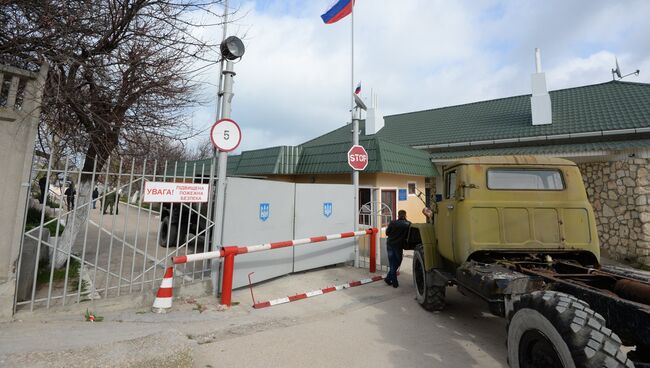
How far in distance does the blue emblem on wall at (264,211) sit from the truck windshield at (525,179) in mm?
4022

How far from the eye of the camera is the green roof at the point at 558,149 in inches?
389

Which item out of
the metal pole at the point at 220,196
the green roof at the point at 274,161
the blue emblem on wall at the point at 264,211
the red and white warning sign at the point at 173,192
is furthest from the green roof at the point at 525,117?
the red and white warning sign at the point at 173,192

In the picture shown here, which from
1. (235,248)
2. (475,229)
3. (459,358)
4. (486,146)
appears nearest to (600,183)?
(486,146)

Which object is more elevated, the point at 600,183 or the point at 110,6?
the point at 110,6

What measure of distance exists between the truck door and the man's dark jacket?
5.35 feet

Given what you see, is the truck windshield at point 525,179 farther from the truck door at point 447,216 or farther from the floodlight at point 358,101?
the floodlight at point 358,101

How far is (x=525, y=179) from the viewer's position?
14.6 ft

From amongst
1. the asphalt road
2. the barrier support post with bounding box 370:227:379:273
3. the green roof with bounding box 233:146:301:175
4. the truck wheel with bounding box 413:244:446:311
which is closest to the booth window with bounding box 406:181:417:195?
the green roof with bounding box 233:146:301:175

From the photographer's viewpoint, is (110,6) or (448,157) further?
(448,157)

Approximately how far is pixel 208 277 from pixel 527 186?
17.4 ft

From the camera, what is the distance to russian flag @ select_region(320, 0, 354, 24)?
34.0 ft

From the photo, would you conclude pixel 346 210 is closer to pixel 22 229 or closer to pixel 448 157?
pixel 22 229

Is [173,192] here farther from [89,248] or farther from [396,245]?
[89,248]

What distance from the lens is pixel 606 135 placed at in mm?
10836
